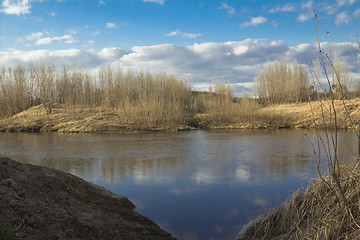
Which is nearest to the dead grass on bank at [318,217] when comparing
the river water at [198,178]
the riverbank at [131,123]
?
the river water at [198,178]

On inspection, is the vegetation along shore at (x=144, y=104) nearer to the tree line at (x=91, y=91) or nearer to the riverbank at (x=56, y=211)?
the tree line at (x=91, y=91)

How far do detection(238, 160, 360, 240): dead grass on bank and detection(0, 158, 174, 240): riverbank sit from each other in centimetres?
191

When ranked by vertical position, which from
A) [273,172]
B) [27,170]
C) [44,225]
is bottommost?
[273,172]

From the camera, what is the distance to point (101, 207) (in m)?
6.09

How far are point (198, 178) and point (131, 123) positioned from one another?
24.7m

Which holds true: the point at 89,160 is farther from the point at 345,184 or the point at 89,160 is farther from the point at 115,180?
the point at 345,184

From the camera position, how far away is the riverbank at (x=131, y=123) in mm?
33562

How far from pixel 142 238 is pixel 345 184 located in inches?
133

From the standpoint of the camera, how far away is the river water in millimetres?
6781

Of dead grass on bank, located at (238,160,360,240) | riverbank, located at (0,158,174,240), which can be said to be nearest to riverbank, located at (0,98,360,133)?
riverbank, located at (0,158,174,240)

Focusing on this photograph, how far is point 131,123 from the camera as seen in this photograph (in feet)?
112

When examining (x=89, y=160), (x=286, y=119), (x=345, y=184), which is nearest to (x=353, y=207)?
(x=345, y=184)

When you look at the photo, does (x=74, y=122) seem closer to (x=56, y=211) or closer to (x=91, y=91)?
(x=91, y=91)

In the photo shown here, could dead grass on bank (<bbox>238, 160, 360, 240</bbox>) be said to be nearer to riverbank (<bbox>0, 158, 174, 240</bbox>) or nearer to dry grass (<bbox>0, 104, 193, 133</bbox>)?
riverbank (<bbox>0, 158, 174, 240</bbox>)
